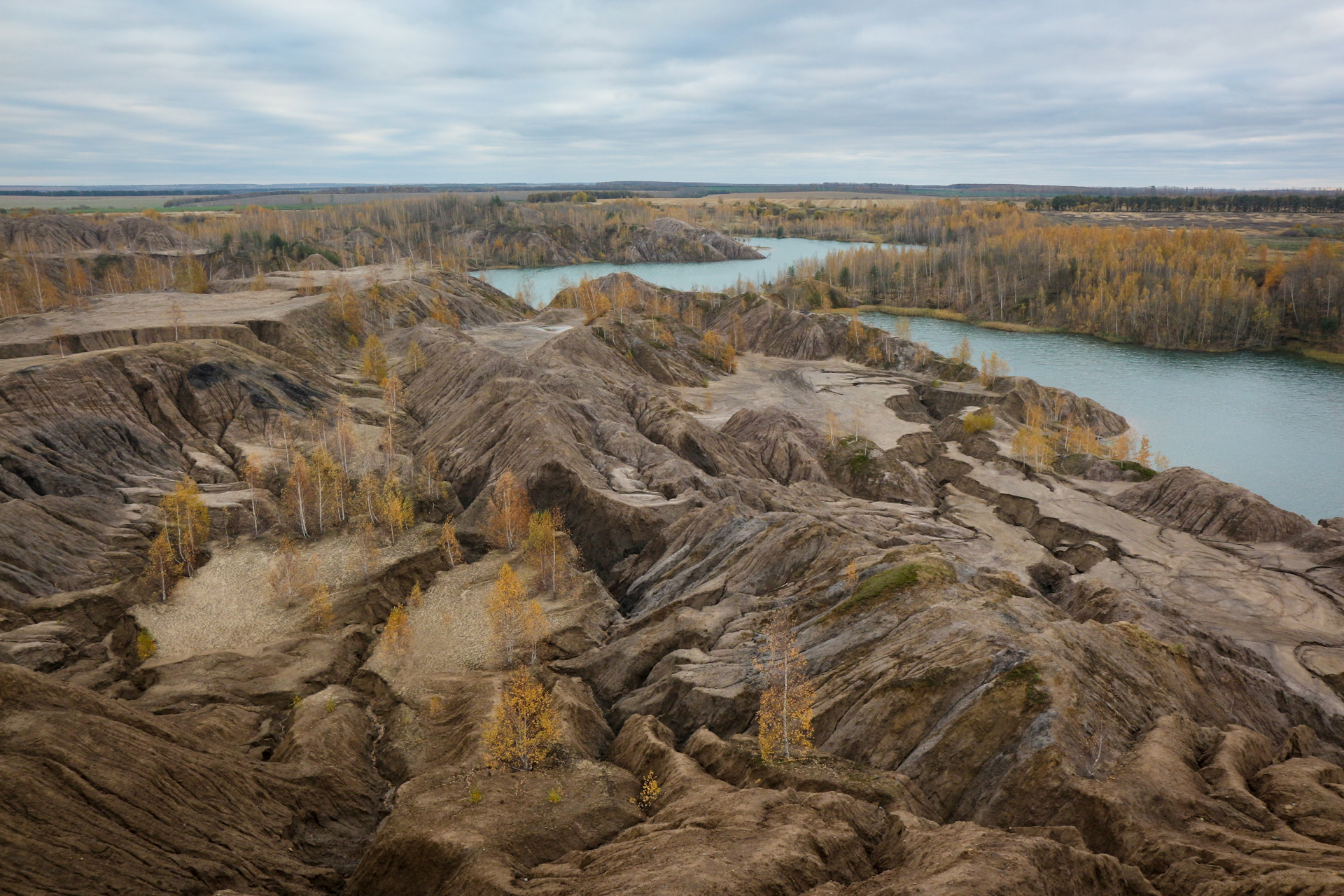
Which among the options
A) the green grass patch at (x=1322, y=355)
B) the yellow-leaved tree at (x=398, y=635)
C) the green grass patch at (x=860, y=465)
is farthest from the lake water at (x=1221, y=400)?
the yellow-leaved tree at (x=398, y=635)

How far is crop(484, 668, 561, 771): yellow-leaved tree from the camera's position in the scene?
32.2 meters

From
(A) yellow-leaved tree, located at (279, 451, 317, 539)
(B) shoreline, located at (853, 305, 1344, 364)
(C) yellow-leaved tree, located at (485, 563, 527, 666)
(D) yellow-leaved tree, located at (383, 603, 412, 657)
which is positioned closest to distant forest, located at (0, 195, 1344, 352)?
(B) shoreline, located at (853, 305, 1344, 364)

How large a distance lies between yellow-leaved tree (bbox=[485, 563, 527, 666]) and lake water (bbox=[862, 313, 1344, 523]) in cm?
7475

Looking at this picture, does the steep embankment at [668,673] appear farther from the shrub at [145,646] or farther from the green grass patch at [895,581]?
the shrub at [145,646]

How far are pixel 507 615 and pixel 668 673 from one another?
32.8 ft

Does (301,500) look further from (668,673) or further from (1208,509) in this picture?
(1208,509)

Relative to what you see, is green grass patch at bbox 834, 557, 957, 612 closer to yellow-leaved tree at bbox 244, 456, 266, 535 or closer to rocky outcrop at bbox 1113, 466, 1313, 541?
rocky outcrop at bbox 1113, 466, 1313, 541

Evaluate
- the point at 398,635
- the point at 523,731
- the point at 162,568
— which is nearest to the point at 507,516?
the point at 398,635

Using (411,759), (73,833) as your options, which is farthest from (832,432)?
(73,833)

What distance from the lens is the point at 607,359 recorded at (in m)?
99.5

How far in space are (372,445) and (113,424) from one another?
61.0ft

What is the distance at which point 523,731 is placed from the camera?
32.2m

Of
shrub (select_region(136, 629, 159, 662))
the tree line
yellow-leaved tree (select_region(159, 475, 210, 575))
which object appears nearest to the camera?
shrub (select_region(136, 629, 159, 662))

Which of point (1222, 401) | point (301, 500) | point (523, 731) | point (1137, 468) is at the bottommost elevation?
point (1222, 401)
